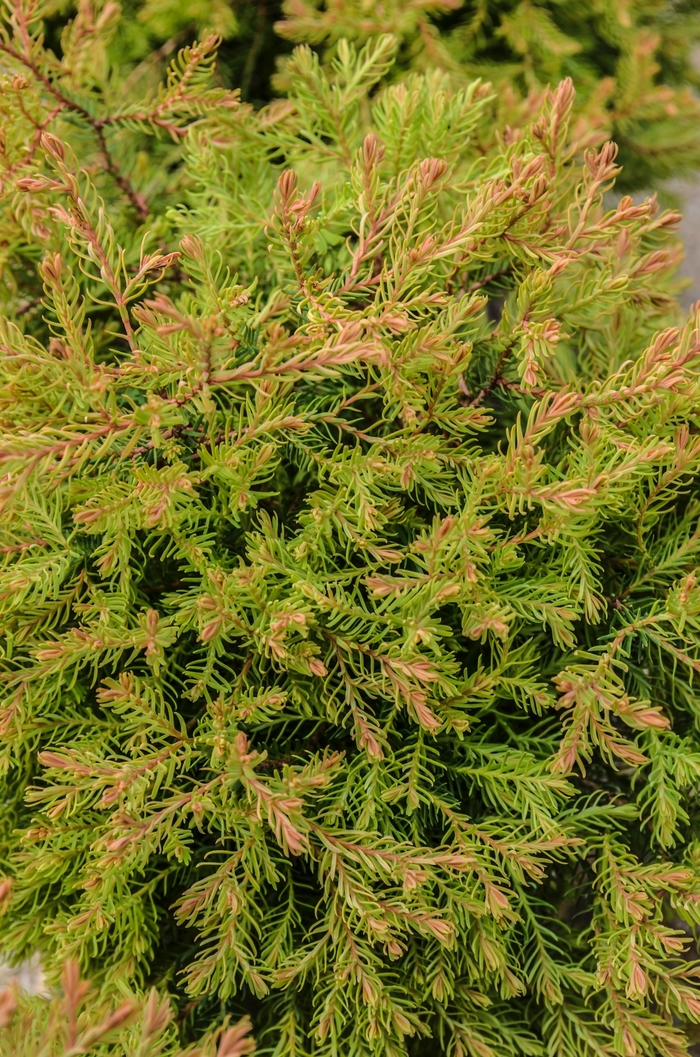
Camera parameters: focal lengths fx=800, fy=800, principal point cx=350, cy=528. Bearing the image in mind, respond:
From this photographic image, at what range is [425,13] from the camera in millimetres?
1611

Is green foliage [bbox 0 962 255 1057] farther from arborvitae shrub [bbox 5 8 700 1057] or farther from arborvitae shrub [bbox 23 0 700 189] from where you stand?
arborvitae shrub [bbox 23 0 700 189]

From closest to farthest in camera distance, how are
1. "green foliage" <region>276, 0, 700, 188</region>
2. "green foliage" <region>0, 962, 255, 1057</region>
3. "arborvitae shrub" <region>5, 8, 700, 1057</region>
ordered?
"green foliage" <region>0, 962, 255, 1057</region> → "arborvitae shrub" <region>5, 8, 700, 1057</region> → "green foliage" <region>276, 0, 700, 188</region>

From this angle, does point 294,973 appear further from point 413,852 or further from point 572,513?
point 572,513

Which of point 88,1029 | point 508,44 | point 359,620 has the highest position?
point 508,44

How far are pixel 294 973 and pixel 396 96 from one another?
3.48ft

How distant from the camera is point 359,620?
907 millimetres

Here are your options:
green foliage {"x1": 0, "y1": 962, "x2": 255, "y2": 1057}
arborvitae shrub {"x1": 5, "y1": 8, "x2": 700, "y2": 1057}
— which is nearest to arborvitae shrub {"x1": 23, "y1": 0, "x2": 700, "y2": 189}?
arborvitae shrub {"x1": 5, "y1": 8, "x2": 700, "y2": 1057}

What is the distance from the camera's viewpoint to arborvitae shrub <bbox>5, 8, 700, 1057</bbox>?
818 mm

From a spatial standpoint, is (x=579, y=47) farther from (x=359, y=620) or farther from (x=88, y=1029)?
(x=88, y=1029)

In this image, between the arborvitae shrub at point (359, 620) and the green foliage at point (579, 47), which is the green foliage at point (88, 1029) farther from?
the green foliage at point (579, 47)

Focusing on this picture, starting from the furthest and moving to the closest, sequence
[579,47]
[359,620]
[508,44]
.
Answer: [508,44] < [579,47] < [359,620]

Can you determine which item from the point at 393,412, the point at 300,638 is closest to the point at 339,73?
the point at 393,412

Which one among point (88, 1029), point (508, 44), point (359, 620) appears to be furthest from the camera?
point (508, 44)

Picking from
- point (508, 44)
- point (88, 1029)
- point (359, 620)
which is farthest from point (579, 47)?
point (88, 1029)
